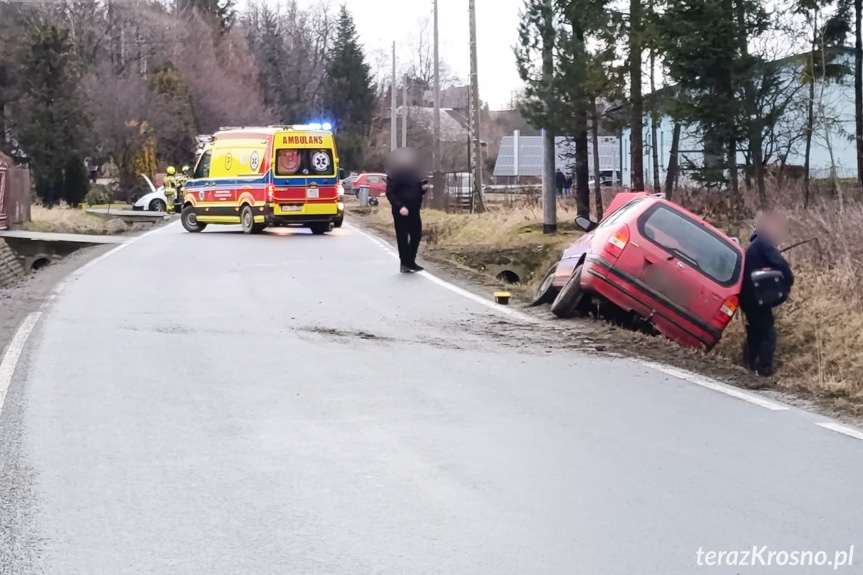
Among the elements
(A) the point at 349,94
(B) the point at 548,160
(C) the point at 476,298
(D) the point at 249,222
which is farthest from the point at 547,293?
(A) the point at 349,94

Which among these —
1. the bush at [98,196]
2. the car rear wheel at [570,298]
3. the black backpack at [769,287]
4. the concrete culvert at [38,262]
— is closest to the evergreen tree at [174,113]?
the bush at [98,196]

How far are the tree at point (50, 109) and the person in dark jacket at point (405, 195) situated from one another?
29746mm

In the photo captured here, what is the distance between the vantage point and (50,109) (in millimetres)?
44125

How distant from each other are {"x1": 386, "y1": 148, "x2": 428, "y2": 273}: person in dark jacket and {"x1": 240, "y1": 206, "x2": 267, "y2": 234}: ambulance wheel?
11814 mm

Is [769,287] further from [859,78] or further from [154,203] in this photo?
[154,203]

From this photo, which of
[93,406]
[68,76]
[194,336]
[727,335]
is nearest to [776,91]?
[727,335]

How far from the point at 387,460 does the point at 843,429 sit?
3.15m

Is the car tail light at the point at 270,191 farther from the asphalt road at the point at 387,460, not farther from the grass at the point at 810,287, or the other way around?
the asphalt road at the point at 387,460

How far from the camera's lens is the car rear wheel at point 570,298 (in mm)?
12422

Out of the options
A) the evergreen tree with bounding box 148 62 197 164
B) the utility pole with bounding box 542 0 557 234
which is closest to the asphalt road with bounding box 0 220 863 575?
the utility pole with bounding box 542 0 557 234

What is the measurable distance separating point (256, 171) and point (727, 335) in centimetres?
1788

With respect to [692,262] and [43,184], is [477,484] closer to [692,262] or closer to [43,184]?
[692,262]

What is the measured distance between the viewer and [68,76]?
44750 mm

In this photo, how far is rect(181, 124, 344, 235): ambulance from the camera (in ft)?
94.4
